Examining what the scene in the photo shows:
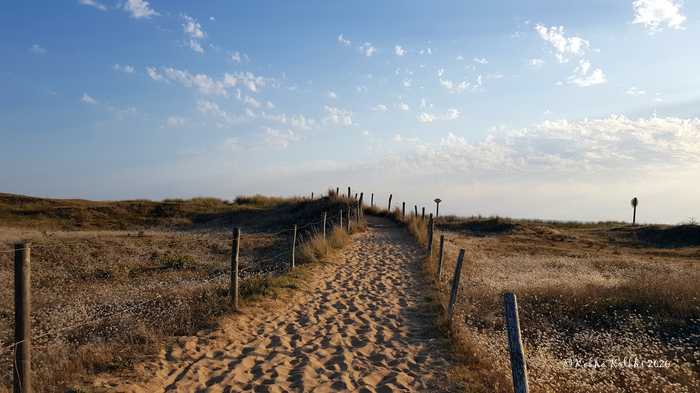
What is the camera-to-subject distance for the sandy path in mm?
5504

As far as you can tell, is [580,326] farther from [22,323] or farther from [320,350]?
[22,323]

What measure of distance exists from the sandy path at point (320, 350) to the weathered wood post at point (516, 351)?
4.96 feet

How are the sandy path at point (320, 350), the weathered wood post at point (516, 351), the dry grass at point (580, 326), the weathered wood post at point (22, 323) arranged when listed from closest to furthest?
the weathered wood post at point (516, 351) → the weathered wood post at point (22, 323) → the sandy path at point (320, 350) → the dry grass at point (580, 326)

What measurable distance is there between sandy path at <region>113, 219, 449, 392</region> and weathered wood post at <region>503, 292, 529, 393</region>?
1.51 meters

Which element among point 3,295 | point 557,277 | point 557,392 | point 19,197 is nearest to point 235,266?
point 557,392

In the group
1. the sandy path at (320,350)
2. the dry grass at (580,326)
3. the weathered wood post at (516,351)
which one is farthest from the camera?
the dry grass at (580,326)

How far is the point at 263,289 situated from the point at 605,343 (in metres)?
6.41

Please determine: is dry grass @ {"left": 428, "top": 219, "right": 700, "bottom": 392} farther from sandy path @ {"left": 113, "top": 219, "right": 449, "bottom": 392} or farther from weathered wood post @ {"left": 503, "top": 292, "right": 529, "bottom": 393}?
weathered wood post @ {"left": 503, "top": 292, "right": 529, "bottom": 393}

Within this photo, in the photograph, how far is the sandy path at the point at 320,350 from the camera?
18.1 ft

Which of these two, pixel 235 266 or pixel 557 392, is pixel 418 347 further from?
pixel 235 266

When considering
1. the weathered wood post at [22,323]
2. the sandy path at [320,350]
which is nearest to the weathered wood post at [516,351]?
the sandy path at [320,350]

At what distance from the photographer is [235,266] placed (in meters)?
8.26

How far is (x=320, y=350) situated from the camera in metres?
6.72

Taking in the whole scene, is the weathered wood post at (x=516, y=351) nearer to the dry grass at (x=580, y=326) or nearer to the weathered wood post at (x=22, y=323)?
the dry grass at (x=580, y=326)
